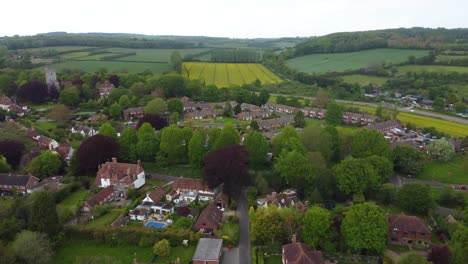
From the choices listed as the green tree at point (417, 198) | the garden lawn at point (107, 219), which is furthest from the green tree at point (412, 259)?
the garden lawn at point (107, 219)

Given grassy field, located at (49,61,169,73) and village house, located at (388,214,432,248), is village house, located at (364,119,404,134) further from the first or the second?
grassy field, located at (49,61,169,73)

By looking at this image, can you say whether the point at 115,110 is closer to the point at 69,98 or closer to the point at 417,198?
the point at 69,98

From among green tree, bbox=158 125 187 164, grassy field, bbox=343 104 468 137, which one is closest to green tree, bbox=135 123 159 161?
green tree, bbox=158 125 187 164

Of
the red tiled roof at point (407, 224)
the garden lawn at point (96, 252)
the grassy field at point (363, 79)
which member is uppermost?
the grassy field at point (363, 79)

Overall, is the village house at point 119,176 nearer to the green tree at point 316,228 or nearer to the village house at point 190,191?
the village house at point 190,191

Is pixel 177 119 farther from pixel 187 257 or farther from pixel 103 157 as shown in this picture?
pixel 187 257

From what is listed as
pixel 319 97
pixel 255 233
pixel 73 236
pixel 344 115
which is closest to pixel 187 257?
pixel 255 233
